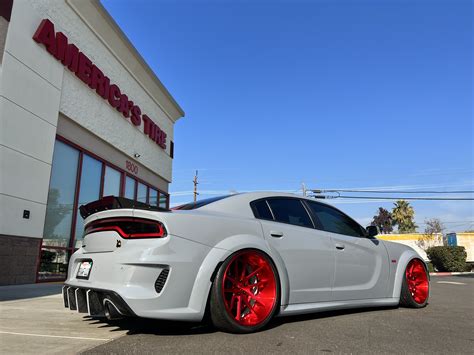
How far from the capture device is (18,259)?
8.66 m

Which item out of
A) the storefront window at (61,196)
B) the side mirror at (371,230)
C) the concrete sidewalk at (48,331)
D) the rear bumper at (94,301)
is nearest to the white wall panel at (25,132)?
the storefront window at (61,196)

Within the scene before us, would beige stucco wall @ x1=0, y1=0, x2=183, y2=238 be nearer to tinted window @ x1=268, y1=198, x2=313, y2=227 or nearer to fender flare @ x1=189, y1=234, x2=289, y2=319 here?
tinted window @ x1=268, y1=198, x2=313, y2=227

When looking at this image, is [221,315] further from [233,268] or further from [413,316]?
[413,316]

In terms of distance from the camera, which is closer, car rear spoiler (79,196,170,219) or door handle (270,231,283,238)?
car rear spoiler (79,196,170,219)

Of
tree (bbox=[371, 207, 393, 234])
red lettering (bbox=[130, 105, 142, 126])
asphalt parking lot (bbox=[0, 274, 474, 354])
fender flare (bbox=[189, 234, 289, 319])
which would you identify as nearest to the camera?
asphalt parking lot (bbox=[0, 274, 474, 354])

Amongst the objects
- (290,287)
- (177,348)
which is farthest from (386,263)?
(177,348)

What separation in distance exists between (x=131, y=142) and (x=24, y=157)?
19.4ft

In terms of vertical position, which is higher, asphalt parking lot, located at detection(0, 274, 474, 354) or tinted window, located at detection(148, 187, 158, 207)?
tinted window, located at detection(148, 187, 158, 207)

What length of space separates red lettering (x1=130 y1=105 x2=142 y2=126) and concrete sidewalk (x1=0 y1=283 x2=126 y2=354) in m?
10.4

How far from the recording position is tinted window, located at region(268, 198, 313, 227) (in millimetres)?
4023

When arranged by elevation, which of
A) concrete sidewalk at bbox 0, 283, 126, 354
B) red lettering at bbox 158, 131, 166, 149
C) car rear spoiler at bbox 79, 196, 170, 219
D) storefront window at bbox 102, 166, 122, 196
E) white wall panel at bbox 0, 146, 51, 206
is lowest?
concrete sidewalk at bbox 0, 283, 126, 354

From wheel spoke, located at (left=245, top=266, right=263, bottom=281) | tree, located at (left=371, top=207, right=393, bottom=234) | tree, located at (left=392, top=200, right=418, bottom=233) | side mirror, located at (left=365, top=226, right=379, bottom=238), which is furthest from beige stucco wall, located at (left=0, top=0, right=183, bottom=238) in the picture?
tree, located at (left=371, top=207, right=393, bottom=234)

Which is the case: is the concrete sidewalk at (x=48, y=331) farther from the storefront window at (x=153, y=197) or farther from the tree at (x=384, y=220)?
the tree at (x=384, y=220)

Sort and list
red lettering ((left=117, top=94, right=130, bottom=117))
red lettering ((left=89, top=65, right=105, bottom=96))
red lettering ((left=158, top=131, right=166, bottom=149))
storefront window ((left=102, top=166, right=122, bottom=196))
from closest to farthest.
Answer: red lettering ((left=89, top=65, right=105, bottom=96)) → storefront window ((left=102, top=166, right=122, bottom=196)) → red lettering ((left=117, top=94, right=130, bottom=117)) → red lettering ((left=158, top=131, right=166, bottom=149))
